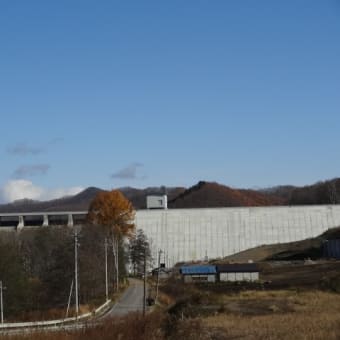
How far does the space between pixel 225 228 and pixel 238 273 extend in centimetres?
4163

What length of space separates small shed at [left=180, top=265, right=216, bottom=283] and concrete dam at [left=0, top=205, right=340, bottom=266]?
36015 mm

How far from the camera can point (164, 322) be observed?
2886 cm

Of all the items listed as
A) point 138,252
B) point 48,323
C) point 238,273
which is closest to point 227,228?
point 138,252

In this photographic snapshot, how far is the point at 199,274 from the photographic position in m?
78.9

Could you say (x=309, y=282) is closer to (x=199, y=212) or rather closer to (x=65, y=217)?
(x=199, y=212)

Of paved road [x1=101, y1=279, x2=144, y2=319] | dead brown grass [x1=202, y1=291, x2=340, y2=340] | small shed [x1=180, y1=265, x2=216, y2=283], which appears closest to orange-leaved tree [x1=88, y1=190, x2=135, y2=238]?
small shed [x1=180, y1=265, x2=216, y2=283]

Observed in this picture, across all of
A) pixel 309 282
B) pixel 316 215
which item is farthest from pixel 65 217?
pixel 309 282

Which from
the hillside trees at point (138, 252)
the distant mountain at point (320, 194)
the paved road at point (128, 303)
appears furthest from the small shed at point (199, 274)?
the distant mountain at point (320, 194)

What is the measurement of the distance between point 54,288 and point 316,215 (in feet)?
232

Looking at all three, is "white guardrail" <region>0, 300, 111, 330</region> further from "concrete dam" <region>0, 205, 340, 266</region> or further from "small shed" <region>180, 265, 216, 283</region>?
"concrete dam" <region>0, 205, 340, 266</region>

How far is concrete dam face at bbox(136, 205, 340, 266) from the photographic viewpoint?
4624 inches

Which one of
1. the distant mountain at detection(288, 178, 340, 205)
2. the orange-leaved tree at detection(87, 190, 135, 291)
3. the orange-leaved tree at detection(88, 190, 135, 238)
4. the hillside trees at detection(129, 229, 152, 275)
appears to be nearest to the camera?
the hillside trees at detection(129, 229, 152, 275)

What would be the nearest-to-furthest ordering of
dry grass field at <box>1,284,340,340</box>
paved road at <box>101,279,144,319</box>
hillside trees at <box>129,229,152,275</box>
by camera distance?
1. dry grass field at <box>1,284,340,340</box>
2. paved road at <box>101,279,144,319</box>
3. hillside trees at <box>129,229,152,275</box>

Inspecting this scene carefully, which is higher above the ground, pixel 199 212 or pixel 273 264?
pixel 199 212
